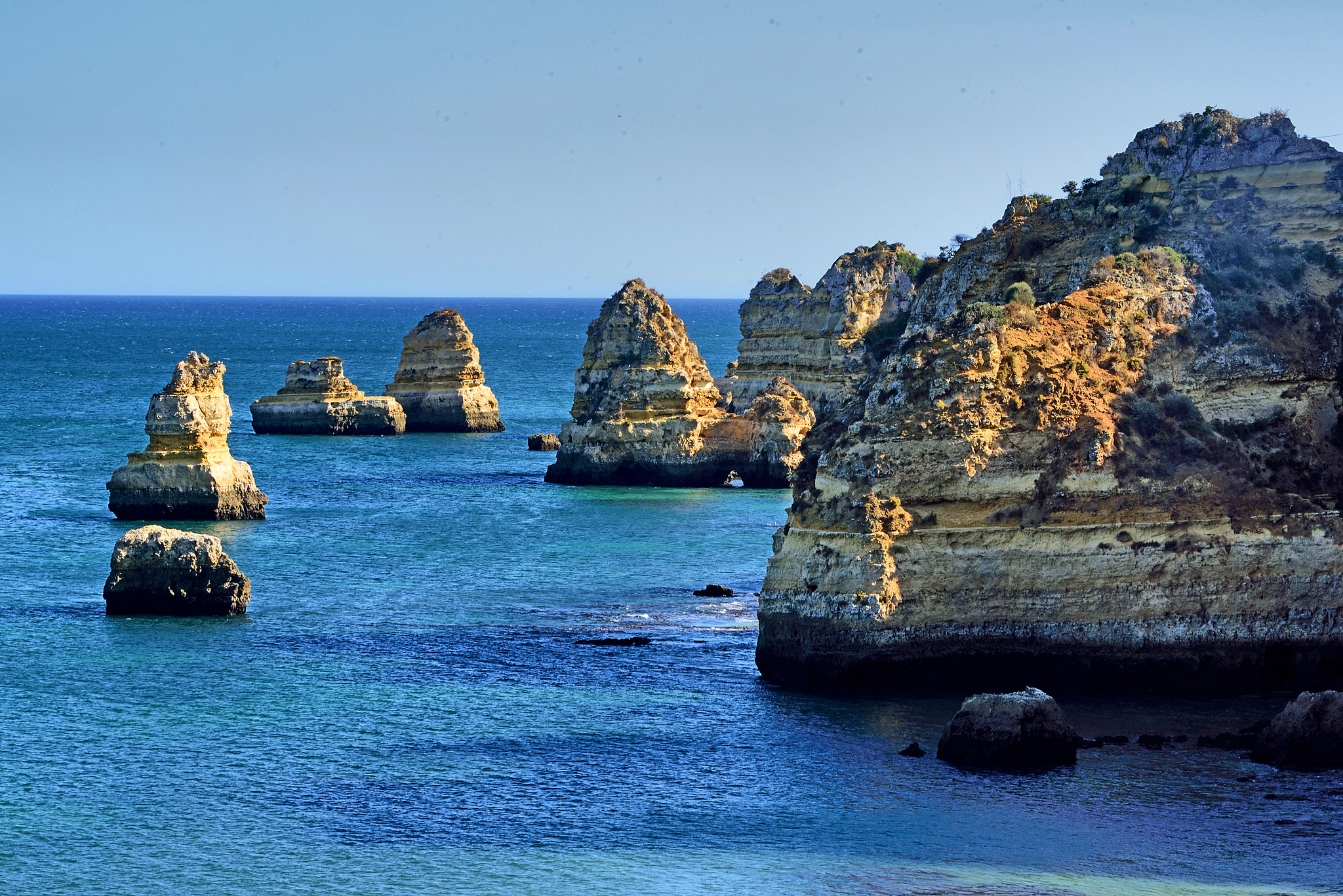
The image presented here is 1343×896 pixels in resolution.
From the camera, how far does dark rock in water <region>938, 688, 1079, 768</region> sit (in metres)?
30.3

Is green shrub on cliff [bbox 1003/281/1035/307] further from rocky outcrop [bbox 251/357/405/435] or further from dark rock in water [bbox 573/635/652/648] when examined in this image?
rocky outcrop [bbox 251/357/405/435]

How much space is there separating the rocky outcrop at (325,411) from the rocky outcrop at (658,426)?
28672 millimetres

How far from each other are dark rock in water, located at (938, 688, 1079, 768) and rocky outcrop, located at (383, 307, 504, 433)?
3035 inches

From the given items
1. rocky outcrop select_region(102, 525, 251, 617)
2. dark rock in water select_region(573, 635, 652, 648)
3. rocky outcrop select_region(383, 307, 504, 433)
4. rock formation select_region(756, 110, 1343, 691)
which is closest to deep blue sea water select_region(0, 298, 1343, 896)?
dark rock in water select_region(573, 635, 652, 648)

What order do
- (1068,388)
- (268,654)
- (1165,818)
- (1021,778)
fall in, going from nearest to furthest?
(1165,818), (1021,778), (1068,388), (268,654)

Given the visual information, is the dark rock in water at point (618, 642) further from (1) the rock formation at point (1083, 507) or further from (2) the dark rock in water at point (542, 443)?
(2) the dark rock in water at point (542, 443)

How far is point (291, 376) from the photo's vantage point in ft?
344

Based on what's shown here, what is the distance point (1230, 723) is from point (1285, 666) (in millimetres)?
2793

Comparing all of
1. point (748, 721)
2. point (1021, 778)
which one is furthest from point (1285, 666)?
point (748, 721)

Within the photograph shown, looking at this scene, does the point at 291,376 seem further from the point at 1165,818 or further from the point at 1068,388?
the point at 1165,818

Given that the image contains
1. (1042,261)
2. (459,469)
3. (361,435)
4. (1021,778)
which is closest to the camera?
(1021,778)

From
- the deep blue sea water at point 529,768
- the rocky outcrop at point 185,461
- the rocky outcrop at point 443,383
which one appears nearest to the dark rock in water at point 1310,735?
the deep blue sea water at point 529,768

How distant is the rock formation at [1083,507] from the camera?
34594 mm

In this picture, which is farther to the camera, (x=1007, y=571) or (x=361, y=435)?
(x=361, y=435)
